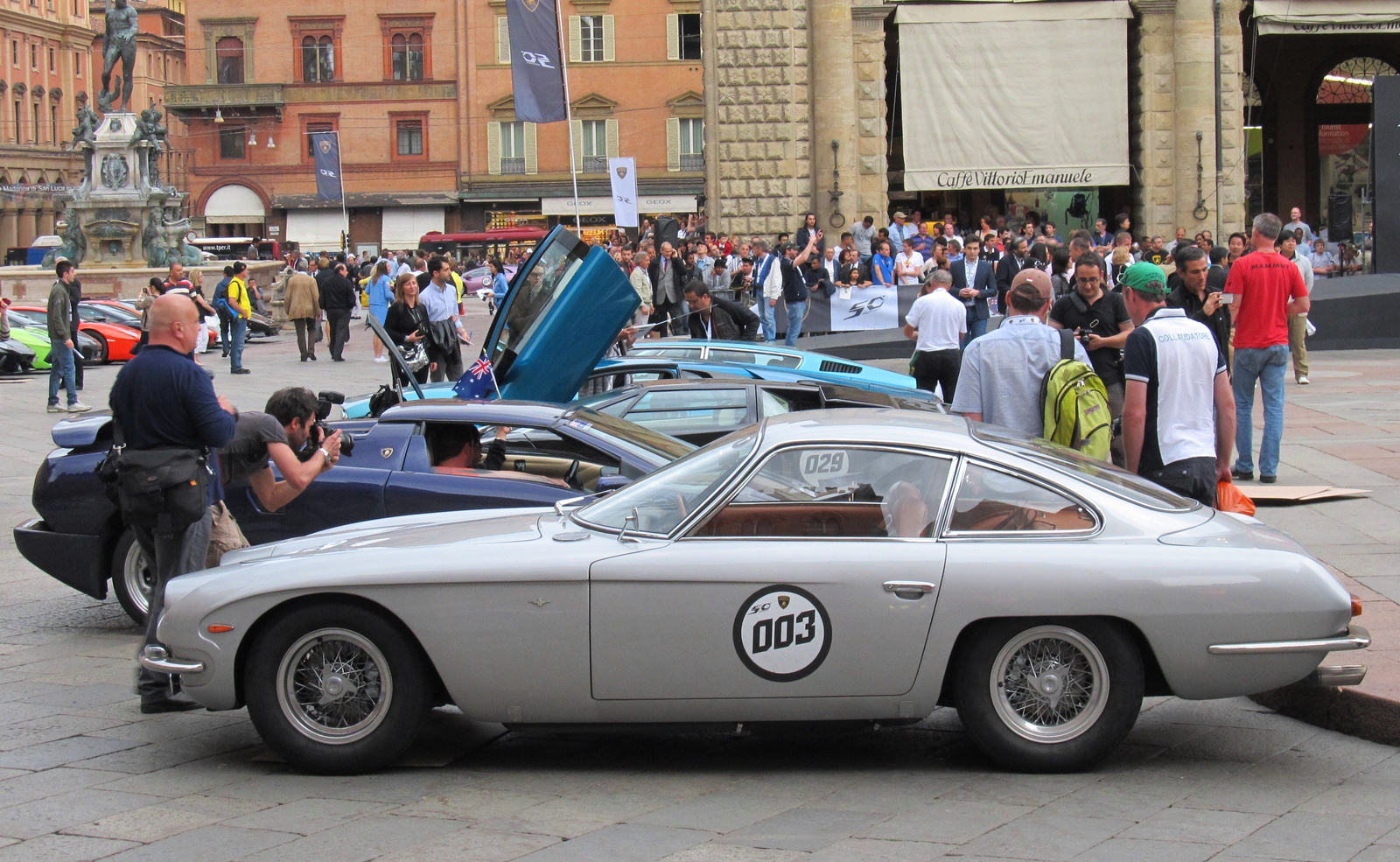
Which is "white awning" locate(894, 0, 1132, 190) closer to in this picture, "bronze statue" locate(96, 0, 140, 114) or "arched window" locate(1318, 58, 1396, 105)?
"arched window" locate(1318, 58, 1396, 105)

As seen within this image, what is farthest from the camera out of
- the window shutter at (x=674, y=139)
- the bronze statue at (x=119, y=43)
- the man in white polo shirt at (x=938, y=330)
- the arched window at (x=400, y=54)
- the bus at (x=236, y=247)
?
the arched window at (x=400, y=54)

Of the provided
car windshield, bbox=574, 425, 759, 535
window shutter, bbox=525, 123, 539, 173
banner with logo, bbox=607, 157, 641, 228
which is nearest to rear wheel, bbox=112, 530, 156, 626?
car windshield, bbox=574, 425, 759, 535

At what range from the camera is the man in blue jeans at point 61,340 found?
17.8 meters

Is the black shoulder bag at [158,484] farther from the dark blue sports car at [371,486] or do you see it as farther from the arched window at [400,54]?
the arched window at [400,54]

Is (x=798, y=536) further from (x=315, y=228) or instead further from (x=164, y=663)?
(x=315, y=228)

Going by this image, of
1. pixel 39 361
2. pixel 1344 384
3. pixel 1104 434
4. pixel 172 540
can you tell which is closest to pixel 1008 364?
pixel 1104 434

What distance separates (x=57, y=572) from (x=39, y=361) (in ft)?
61.6

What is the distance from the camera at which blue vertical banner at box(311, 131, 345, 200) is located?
5719cm

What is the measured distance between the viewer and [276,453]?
630cm

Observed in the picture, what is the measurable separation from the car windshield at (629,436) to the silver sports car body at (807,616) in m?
2.26

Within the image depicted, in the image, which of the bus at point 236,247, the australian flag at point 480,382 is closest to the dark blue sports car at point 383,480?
the australian flag at point 480,382

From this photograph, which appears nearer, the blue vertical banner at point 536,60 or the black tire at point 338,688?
the black tire at point 338,688

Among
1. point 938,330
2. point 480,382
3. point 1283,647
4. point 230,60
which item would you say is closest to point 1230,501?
point 1283,647

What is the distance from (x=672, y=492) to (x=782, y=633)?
727 millimetres
